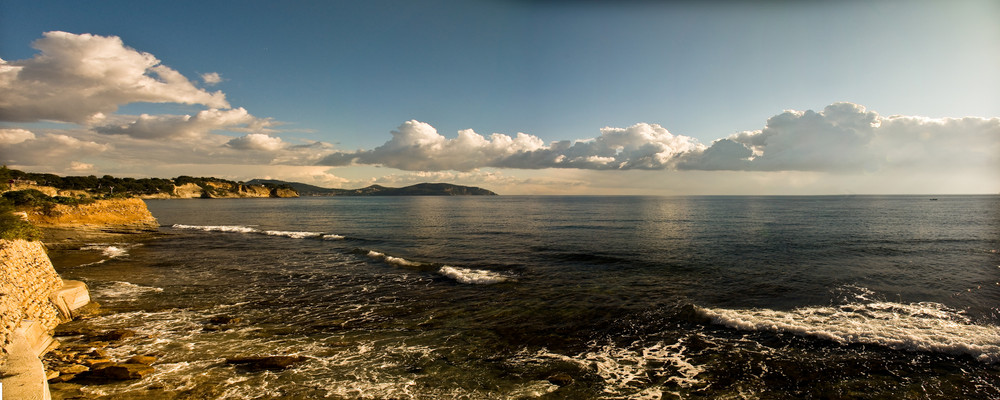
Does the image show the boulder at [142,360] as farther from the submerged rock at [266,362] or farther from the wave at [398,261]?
the wave at [398,261]

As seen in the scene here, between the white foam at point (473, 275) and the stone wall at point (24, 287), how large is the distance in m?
17.7

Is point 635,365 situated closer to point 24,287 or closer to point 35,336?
point 35,336

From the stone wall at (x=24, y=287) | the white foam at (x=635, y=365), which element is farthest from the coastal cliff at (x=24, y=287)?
the white foam at (x=635, y=365)

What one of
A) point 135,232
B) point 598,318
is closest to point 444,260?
point 598,318

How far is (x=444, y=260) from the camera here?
32.1 metres

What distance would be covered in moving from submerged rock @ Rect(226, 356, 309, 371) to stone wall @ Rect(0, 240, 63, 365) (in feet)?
18.0

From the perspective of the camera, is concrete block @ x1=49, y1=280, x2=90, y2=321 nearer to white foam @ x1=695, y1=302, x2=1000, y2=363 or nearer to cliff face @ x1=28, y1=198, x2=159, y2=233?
white foam @ x1=695, y1=302, x2=1000, y2=363

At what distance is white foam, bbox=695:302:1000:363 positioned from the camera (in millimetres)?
13516

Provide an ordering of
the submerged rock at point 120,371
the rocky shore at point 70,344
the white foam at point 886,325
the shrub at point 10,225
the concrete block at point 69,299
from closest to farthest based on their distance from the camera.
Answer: the rocky shore at point 70,344 < the submerged rock at point 120,371 < the white foam at point 886,325 < the concrete block at point 69,299 < the shrub at point 10,225

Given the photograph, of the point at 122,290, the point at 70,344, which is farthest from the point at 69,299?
the point at 70,344

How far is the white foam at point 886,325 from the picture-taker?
1352 centimetres

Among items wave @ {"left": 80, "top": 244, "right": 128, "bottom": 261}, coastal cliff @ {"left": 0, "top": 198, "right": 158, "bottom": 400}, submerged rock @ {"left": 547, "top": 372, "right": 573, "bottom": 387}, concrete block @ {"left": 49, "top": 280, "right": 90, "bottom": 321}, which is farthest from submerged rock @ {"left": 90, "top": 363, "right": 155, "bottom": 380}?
wave @ {"left": 80, "top": 244, "right": 128, "bottom": 261}

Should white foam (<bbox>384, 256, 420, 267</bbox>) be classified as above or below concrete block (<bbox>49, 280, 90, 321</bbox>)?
below

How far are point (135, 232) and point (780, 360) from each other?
68.6m
